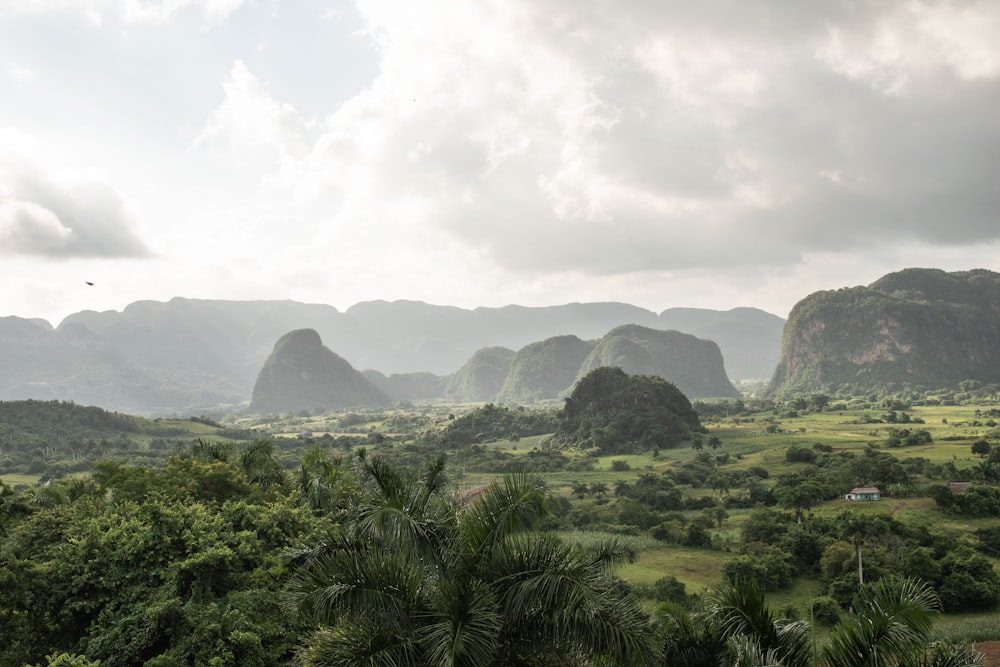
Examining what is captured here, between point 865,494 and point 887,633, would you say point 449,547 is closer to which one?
point 887,633

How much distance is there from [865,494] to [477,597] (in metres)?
41.9

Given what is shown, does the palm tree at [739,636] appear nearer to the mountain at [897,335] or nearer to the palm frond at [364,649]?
the palm frond at [364,649]

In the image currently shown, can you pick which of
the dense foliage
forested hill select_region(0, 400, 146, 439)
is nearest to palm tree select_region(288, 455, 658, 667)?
the dense foliage

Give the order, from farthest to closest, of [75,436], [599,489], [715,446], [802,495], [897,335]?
Answer: [897,335] < [75,436] < [715,446] < [599,489] < [802,495]

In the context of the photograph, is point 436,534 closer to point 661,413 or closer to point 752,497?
point 752,497

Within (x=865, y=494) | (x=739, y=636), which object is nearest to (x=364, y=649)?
(x=739, y=636)

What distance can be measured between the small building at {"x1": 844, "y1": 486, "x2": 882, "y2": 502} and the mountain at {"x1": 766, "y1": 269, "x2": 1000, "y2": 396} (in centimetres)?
11481

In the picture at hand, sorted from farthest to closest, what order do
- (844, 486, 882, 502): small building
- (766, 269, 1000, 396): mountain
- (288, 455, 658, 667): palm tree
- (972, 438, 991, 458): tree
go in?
(766, 269, 1000, 396): mountain, (972, 438, 991, 458): tree, (844, 486, 882, 502): small building, (288, 455, 658, 667): palm tree

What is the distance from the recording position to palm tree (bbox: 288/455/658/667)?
19.4 ft

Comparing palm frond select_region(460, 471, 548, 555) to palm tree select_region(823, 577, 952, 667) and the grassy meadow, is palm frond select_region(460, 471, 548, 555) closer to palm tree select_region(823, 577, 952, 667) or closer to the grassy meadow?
the grassy meadow

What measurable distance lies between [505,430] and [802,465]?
1993 inches

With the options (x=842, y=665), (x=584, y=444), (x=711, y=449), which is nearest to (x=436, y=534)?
(x=842, y=665)

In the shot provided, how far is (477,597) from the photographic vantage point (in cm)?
612

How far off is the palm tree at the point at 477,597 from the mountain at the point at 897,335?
156 meters
